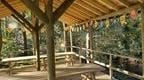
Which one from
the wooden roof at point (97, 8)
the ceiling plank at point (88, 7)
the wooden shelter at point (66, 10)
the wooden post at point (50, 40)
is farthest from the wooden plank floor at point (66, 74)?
the ceiling plank at point (88, 7)

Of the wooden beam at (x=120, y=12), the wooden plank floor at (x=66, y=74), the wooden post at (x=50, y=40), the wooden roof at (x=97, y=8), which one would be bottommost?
the wooden plank floor at (x=66, y=74)

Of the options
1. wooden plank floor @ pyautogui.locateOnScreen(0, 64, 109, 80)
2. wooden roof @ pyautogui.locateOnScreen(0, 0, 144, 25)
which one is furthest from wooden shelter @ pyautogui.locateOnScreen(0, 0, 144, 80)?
wooden plank floor @ pyautogui.locateOnScreen(0, 64, 109, 80)

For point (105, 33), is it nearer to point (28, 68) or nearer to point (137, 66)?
point (137, 66)

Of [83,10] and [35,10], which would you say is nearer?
[35,10]

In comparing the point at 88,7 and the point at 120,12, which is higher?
the point at 88,7

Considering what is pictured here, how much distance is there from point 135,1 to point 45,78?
130 inches

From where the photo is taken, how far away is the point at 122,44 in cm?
1598

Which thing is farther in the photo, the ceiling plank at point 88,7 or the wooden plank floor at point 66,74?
the ceiling plank at point 88,7

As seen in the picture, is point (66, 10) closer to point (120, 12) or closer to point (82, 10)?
point (82, 10)

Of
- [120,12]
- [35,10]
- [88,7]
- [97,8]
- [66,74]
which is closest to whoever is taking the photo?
[35,10]

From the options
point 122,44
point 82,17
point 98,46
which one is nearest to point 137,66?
point 122,44

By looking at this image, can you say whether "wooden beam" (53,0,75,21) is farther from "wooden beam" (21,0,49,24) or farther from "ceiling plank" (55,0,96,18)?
"ceiling plank" (55,0,96,18)

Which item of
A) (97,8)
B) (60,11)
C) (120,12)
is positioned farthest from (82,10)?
(60,11)

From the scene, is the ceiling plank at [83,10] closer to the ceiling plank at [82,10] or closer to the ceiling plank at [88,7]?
the ceiling plank at [82,10]
